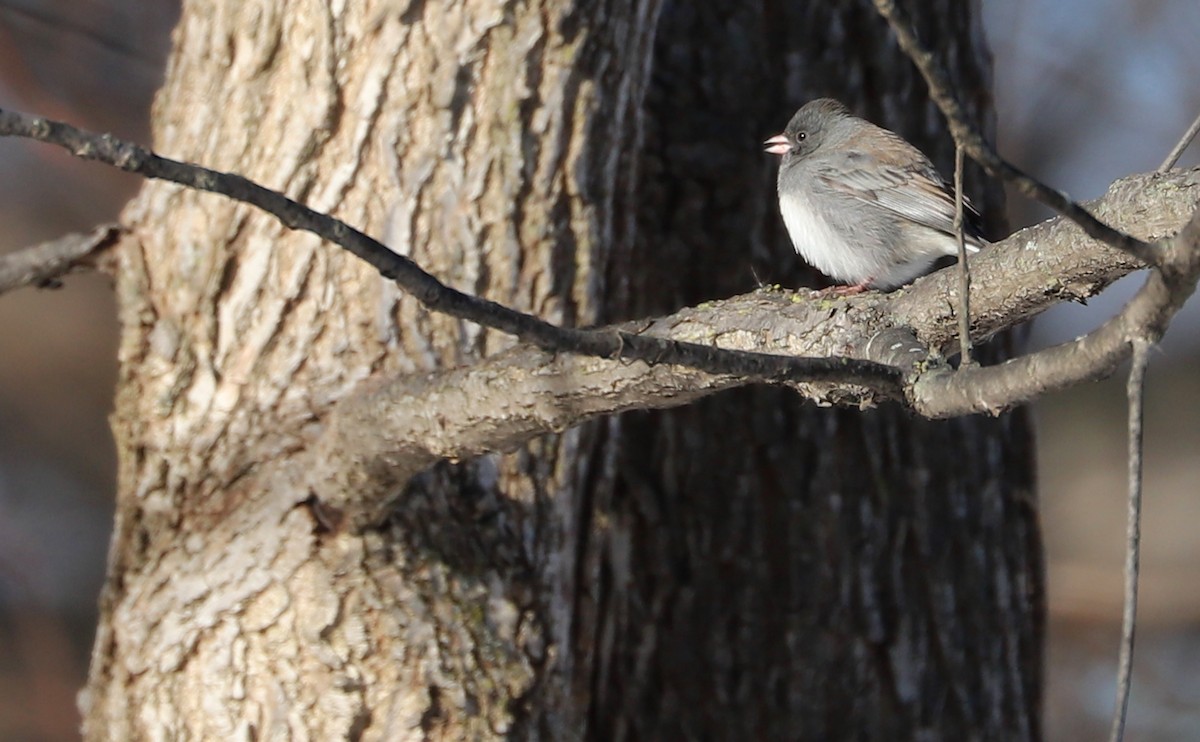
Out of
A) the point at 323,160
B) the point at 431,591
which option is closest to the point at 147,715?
the point at 431,591

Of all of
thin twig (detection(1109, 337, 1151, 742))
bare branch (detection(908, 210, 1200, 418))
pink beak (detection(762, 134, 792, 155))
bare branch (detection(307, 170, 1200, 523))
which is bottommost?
thin twig (detection(1109, 337, 1151, 742))

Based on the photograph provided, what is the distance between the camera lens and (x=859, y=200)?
139 inches

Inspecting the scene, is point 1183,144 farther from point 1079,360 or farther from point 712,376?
point 712,376

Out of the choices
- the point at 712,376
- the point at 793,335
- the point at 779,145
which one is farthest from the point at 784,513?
the point at 712,376

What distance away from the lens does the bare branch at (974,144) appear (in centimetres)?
120

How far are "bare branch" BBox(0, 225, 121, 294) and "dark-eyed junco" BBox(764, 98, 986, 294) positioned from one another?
5.72ft

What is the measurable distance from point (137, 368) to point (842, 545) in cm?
198

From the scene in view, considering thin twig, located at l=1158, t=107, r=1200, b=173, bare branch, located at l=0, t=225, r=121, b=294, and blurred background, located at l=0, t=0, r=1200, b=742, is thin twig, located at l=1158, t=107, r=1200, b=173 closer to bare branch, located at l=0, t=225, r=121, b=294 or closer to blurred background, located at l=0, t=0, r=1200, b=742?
bare branch, located at l=0, t=225, r=121, b=294

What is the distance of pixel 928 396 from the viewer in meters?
1.62

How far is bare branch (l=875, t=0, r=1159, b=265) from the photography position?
3.94 feet

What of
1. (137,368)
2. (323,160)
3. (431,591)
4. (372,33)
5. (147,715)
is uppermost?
(372,33)

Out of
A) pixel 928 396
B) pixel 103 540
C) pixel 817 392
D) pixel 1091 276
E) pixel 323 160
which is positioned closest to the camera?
pixel 928 396

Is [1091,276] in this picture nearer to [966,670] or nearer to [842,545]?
[842,545]

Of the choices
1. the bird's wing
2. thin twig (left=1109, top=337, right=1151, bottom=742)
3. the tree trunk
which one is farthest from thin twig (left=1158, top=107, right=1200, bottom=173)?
the bird's wing
